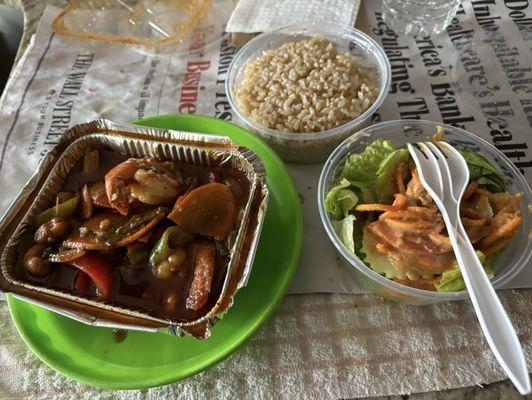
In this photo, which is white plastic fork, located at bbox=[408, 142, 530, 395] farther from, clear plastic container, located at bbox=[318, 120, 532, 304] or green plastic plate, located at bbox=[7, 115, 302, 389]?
green plastic plate, located at bbox=[7, 115, 302, 389]

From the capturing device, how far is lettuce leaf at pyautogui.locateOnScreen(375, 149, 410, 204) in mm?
1006

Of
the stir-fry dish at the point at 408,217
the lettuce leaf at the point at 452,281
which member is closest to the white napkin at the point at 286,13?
the stir-fry dish at the point at 408,217

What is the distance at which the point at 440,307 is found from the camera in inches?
38.6

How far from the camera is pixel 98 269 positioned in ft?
3.06

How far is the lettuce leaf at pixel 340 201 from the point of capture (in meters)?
0.99

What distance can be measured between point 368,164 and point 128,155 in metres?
0.65

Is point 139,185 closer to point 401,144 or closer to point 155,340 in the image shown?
point 155,340

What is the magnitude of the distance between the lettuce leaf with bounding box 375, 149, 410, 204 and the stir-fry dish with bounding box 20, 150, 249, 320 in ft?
1.08

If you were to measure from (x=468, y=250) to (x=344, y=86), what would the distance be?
584mm

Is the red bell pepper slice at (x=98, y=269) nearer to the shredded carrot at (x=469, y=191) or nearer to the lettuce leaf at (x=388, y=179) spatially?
the lettuce leaf at (x=388, y=179)

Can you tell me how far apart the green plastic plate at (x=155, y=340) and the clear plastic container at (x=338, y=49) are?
9.2 inches

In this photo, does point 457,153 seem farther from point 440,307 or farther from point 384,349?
point 384,349

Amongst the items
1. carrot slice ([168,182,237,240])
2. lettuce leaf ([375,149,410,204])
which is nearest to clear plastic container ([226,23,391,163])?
lettuce leaf ([375,149,410,204])

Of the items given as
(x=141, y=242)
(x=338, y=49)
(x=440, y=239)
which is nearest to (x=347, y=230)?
(x=440, y=239)
